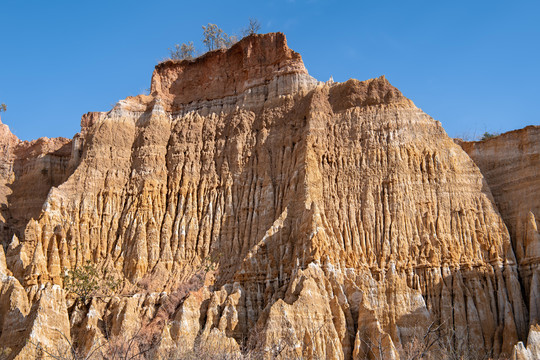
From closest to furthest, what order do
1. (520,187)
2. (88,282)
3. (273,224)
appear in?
1. (273,224)
2. (520,187)
3. (88,282)

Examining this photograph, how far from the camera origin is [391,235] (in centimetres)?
5166

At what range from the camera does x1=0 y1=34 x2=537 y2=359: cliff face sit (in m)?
46.7

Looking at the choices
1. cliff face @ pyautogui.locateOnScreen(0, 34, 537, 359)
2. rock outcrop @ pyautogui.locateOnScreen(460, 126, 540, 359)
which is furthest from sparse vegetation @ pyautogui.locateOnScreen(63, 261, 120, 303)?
rock outcrop @ pyautogui.locateOnScreen(460, 126, 540, 359)

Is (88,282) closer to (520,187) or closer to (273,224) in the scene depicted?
(273,224)

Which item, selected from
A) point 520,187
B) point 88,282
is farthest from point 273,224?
point 520,187

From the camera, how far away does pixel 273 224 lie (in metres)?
52.8

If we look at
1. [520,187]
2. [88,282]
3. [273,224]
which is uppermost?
[520,187]

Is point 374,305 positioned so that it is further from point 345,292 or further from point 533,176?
point 533,176

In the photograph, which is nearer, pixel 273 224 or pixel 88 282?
pixel 273 224

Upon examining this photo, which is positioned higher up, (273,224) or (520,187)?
(520,187)

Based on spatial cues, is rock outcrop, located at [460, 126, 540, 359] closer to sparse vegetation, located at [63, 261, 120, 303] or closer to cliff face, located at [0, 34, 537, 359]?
cliff face, located at [0, 34, 537, 359]

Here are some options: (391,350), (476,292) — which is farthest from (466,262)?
(391,350)

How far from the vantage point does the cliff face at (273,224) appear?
4669 centimetres

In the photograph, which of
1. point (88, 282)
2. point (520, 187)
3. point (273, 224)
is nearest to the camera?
point (273, 224)
